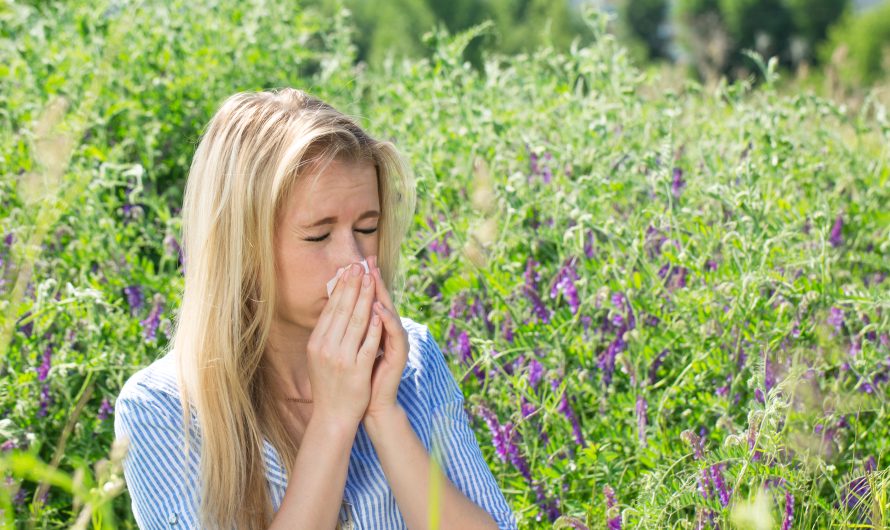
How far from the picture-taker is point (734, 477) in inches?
83.3

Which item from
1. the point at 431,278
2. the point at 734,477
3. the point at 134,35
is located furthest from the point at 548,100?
the point at 734,477

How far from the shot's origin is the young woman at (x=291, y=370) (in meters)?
1.75

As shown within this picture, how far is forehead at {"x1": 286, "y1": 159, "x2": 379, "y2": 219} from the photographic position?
1.85 meters

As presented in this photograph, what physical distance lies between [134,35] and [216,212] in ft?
8.58

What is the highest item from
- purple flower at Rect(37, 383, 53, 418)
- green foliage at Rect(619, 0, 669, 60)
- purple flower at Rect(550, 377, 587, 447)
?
purple flower at Rect(550, 377, 587, 447)

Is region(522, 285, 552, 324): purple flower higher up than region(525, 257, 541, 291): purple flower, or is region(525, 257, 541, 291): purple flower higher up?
region(525, 257, 541, 291): purple flower

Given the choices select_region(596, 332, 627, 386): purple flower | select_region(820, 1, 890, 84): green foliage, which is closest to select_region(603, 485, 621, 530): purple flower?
select_region(596, 332, 627, 386): purple flower

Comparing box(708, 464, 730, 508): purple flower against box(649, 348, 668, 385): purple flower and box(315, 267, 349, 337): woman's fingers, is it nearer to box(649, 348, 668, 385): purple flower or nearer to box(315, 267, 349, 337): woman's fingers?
box(649, 348, 668, 385): purple flower

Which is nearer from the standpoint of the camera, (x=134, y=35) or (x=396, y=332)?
(x=396, y=332)

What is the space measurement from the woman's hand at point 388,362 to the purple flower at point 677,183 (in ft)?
5.37

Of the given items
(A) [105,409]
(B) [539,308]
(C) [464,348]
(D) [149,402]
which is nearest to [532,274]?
(B) [539,308]

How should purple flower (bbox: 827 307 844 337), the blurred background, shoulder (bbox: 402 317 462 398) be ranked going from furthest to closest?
the blurred background
purple flower (bbox: 827 307 844 337)
shoulder (bbox: 402 317 462 398)

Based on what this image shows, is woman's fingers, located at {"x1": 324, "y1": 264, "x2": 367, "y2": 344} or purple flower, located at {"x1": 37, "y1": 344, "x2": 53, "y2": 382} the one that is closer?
woman's fingers, located at {"x1": 324, "y1": 264, "x2": 367, "y2": 344}

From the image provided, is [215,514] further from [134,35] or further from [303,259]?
[134,35]
